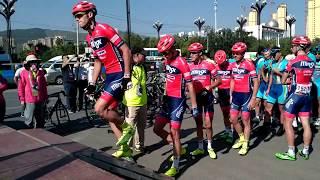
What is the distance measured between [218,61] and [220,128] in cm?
214

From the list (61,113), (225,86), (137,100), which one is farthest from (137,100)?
(61,113)

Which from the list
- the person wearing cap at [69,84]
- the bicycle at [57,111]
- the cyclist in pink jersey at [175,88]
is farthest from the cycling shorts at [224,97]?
the person wearing cap at [69,84]

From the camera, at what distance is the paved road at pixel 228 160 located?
6.09 meters

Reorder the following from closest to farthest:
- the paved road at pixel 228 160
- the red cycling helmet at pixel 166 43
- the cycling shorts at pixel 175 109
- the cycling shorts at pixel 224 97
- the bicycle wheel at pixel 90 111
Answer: the red cycling helmet at pixel 166 43
the cycling shorts at pixel 175 109
the paved road at pixel 228 160
the cycling shorts at pixel 224 97
the bicycle wheel at pixel 90 111

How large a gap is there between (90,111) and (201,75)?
4.98m

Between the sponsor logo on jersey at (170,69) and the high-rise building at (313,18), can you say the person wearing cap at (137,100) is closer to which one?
the sponsor logo on jersey at (170,69)

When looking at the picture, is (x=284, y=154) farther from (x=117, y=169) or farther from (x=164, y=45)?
(x=117, y=169)

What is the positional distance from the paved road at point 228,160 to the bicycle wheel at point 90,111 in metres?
1.25

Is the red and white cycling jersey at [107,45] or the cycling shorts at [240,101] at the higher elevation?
the red and white cycling jersey at [107,45]

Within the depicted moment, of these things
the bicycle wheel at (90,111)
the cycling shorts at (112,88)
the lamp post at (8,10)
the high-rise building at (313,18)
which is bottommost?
the bicycle wheel at (90,111)

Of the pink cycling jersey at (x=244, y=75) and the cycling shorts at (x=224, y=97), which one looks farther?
the cycling shorts at (x=224, y=97)

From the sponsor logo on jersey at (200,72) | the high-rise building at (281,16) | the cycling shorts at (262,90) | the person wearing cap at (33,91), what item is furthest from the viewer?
the high-rise building at (281,16)

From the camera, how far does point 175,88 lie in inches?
234

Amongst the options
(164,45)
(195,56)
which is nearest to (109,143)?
(195,56)
